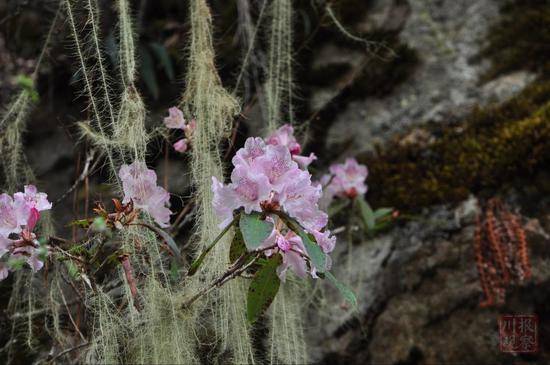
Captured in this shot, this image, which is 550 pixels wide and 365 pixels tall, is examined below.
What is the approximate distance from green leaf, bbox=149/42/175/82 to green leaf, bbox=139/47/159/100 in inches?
1.3

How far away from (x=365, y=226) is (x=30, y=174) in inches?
36.6

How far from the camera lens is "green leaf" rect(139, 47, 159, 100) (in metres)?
2.08

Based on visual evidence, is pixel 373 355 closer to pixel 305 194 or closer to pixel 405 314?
pixel 405 314

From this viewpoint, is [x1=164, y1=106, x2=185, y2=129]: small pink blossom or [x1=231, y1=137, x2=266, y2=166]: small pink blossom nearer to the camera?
[x1=231, y1=137, x2=266, y2=166]: small pink blossom

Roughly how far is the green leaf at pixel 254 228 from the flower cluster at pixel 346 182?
27.0 inches

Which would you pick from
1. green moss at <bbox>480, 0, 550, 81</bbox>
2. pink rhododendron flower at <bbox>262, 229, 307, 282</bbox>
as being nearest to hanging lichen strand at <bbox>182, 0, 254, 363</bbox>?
pink rhododendron flower at <bbox>262, 229, 307, 282</bbox>

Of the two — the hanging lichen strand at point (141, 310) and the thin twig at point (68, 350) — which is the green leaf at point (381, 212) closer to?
the hanging lichen strand at point (141, 310)

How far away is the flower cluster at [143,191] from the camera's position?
108 centimetres

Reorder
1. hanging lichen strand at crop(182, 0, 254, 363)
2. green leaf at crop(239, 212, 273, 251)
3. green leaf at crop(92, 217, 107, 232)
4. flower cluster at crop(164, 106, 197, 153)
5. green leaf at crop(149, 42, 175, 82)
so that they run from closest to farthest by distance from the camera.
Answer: green leaf at crop(92, 217, 107, 232)
green leaf at crop(239, 212, 273, 251)
hanging lichen strand at crop(182, 0, 254, 363)
flower cluster at crop(164, 106, 197, 153)
green leaf at crop(149, 42, 175, 82)

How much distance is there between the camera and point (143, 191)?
1.10 metres

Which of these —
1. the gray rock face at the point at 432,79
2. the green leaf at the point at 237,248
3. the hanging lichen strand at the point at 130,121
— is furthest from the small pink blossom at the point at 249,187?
the gray rock face at the point at 432,79

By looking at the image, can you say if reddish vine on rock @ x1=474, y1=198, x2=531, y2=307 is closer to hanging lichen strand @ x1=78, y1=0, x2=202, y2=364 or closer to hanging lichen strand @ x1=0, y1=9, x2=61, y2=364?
hanging lichen strand @ x1=78, y1=0, x2=202, y2=364

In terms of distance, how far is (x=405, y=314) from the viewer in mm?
1590

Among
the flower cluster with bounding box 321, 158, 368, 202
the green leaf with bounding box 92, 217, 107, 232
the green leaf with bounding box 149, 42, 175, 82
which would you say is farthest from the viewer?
the green leaf with bounding box 149, 42, 175, 82
